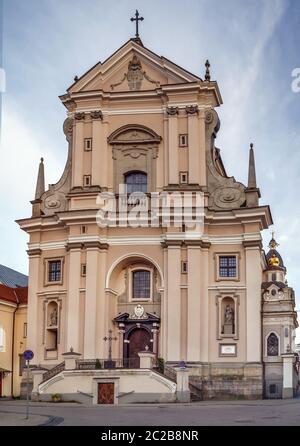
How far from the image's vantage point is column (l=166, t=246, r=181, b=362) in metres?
39.9

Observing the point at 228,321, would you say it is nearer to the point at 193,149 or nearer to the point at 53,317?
the point at 193,149

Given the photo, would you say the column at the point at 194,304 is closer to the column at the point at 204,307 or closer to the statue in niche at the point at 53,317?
the column at the point at 204,307

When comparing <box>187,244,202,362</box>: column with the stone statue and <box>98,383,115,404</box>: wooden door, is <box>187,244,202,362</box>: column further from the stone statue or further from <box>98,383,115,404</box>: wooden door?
<box>98,383,115,404</box>: wooden door

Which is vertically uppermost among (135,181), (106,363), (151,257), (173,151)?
(173,151)

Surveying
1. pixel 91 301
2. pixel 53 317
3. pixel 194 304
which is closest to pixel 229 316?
pixel 194 304

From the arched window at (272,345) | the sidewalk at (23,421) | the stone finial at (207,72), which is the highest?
the stone finial at (207,72)

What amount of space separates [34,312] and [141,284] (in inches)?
254

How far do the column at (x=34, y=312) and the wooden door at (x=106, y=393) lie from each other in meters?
7.29

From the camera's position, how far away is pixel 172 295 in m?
40.6

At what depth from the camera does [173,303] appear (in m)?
Result: 40.5

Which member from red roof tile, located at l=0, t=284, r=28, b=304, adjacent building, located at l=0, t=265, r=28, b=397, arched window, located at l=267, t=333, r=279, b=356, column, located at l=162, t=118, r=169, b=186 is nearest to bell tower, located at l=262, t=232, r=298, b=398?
arched window, located at l=267, t=333, r=279, b=356

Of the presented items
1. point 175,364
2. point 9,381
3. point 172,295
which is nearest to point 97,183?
point 172,295

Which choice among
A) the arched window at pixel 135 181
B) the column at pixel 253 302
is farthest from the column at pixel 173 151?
the column at pixel 253 302

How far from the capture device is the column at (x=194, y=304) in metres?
39.7
